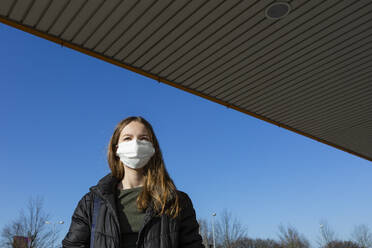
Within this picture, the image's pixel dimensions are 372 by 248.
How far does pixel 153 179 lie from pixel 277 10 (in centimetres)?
406

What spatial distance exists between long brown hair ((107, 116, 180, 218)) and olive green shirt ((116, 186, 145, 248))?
53 millimetres

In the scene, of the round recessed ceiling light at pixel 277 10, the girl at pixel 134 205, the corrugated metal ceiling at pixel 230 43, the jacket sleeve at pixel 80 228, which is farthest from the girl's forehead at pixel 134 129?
the round recessed ceiling light at pixel 277 10

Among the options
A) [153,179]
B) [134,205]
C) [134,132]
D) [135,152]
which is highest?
[134,132]

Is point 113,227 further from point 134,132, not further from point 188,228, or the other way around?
point 134,132

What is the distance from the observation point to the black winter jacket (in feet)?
5.70

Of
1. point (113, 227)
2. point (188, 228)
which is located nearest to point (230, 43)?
point (188, 228)

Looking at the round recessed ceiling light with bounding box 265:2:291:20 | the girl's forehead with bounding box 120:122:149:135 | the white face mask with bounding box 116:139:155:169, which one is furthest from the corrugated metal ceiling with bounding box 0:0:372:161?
the white face mask with bounding box 116:139:155:169

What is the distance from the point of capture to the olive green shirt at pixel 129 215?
1.78m

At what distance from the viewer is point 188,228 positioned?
1.90m

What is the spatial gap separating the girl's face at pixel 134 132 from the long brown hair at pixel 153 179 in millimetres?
24

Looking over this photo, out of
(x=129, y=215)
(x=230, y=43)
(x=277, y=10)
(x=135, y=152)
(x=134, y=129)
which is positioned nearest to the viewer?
(x=129, y=215)

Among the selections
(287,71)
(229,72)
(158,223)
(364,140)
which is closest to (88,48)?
(229,72)

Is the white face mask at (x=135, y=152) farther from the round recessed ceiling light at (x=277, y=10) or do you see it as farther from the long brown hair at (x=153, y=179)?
the round recessed ceiling light at (x=277, y=10)

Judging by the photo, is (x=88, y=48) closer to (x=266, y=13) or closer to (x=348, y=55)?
(x=266, y=13)
